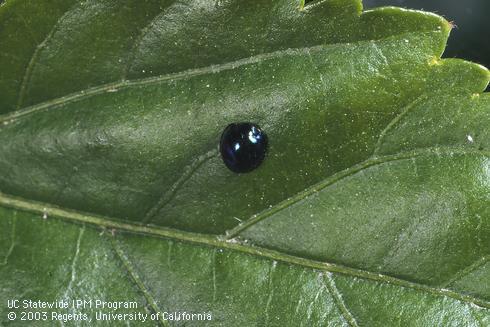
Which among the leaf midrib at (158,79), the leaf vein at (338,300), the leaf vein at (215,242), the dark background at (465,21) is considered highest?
the dark background at (465,21)

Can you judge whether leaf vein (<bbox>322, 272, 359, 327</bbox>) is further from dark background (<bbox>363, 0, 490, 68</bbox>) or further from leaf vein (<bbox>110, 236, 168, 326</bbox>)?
dark background (<bbox>363, 0, 490, 68</bbox>)

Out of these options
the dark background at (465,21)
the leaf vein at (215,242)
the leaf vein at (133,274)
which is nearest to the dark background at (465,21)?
the dark background at (465,21)

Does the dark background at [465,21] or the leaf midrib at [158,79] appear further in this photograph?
the dark background at [465,21]

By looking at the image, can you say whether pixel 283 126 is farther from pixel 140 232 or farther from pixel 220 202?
pixel 140 232

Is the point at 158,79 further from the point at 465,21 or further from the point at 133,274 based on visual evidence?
the point at 465,21

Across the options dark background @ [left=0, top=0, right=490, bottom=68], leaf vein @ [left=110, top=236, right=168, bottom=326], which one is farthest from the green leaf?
dark background @ [left=0, top=0, right=490, bottom=68]

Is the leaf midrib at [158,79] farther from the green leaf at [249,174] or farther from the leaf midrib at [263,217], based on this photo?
the leaf midrib at [263,217]

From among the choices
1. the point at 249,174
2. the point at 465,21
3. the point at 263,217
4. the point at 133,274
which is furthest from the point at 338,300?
the point at 465,21

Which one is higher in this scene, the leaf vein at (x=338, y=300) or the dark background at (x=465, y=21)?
the dark background at (x=465, y=21)
